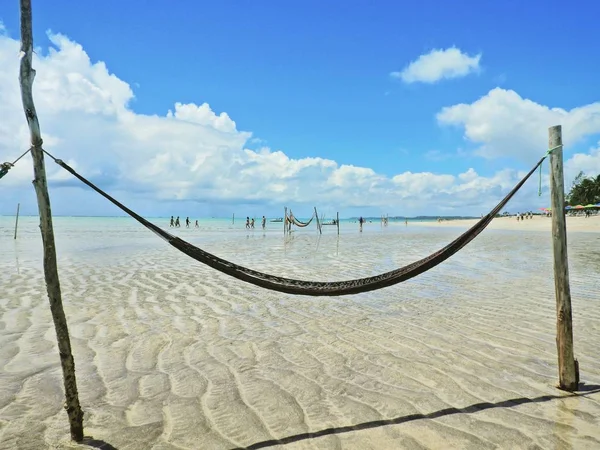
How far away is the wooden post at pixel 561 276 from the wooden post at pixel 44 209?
391 cm

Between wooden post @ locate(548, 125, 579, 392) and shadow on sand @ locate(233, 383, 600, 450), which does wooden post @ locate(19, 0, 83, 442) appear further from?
wooden post @ locate(548, 125, 579, 392)

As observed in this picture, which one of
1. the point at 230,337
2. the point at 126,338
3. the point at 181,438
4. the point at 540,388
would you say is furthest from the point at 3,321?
the point at 540,388

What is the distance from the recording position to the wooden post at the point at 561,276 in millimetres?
3570

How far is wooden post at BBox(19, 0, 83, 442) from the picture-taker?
2.68 m

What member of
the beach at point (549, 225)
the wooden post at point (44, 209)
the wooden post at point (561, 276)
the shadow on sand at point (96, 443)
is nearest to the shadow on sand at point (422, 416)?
the wooden post at point (561, 276)

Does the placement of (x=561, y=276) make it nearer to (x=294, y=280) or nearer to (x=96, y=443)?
(x=294, y=280)

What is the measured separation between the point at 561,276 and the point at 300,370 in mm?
2559

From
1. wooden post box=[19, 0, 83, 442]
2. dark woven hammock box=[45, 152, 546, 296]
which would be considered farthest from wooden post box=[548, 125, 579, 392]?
wooden post box=[19, 0, 83, 442]

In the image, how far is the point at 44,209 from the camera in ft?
8.94

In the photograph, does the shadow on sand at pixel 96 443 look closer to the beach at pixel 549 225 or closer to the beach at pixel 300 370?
the beach at pixel 300 370

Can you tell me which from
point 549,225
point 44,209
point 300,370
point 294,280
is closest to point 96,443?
point 44,209

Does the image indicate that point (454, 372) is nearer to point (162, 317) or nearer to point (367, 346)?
point (367, 346)

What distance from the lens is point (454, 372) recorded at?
13.0 ft

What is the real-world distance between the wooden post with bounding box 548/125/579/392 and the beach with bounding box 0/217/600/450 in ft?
0.65
